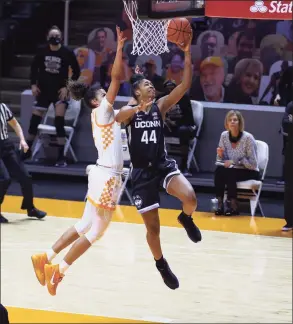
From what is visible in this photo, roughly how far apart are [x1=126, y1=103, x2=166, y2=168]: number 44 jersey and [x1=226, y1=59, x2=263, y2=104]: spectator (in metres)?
1.45

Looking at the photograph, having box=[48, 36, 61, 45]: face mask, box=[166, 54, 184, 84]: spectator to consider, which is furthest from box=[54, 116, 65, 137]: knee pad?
box=[166, 54, 184, 84]: spectator

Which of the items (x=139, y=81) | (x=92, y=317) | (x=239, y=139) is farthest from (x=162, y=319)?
(x=139, y=81)

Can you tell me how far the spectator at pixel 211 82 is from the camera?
18.8 feet

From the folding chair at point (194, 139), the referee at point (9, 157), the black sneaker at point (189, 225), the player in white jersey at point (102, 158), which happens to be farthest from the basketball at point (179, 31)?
the referee at point (9, 157)

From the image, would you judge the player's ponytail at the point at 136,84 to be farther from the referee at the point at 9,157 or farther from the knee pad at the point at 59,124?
the referee at the point at 9,157

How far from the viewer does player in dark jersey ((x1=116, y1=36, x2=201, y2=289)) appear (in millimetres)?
4211

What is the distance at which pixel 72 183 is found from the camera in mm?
6656

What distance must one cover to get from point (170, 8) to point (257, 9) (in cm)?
53

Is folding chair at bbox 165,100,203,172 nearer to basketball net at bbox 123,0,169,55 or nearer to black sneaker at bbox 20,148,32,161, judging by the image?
basketball net at bbox 123,0,169,55

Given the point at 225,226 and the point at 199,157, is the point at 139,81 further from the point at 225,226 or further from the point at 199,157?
the point at 225,226

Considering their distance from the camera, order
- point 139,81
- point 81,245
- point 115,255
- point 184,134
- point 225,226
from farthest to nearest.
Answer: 1. point 115,255
2. point 225,226
3. point 184,134
4. point 81,245
5. point 139,81

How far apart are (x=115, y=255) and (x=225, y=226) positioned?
565 centimetres

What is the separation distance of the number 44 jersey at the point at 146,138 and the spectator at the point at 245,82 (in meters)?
1.45

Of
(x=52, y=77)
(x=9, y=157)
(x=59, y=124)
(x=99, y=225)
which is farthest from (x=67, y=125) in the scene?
(x=99, y=225)
